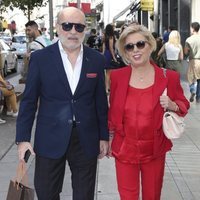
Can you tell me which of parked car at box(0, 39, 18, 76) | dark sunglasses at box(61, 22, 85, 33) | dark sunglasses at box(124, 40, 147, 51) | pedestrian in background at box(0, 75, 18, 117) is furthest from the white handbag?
→ parked car at box(0, 39, 18, 76)

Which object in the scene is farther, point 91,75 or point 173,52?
point 173,52

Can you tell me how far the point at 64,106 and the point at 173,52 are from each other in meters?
9.21

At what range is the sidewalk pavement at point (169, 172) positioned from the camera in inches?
195

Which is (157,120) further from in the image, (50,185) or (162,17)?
(162,17)

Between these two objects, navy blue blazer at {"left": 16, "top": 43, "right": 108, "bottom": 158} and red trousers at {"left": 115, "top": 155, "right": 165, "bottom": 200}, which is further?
red trousers at {"left": 115, "top": 155, "right": 165, "bottom": 200}

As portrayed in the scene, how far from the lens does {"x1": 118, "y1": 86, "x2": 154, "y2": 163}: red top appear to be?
333 cm

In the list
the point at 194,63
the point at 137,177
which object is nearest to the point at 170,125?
the point at 137,177

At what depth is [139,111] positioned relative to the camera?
10.9 feet

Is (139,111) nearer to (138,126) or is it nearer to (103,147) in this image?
(138,126)

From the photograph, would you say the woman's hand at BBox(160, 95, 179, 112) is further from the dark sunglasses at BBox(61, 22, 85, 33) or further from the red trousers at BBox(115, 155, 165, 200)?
the dark sunglasses at BBox(61, 22, 85, 33)

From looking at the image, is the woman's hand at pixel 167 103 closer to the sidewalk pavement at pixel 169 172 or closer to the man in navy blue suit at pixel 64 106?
the man in navy blue suit at pixel 64 106

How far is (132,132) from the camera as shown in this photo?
11.0 ft

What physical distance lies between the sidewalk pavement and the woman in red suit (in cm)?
145

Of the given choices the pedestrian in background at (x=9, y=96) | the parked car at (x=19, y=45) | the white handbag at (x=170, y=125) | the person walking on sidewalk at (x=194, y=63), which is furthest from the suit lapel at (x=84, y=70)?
the parked car at (x=19, y=45)
